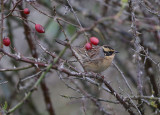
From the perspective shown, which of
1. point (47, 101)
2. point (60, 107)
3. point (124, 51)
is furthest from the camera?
point (60, 107)

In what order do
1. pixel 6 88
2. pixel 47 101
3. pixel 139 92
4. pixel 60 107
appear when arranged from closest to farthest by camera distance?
pixel 139 92 → pixel 47 101 → pixel 6 88 → pixel 60 107

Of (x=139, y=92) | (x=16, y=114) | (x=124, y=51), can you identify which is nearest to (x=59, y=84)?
(x=124, y=51)

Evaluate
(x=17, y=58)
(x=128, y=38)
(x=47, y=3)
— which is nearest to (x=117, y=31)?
(x=128, y=38)

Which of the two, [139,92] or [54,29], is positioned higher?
[139,92]

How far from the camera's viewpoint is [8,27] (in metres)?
4.85

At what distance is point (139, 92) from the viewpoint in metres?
2.94

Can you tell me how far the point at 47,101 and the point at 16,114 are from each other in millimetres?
565

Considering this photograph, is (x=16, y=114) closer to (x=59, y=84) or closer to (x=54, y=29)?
(x=54, y=29)

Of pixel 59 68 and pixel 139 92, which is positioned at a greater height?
pixel 59 68

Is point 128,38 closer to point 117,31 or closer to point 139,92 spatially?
point 117,31

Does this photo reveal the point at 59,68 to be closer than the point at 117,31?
Yes

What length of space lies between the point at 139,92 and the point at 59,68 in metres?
1.22

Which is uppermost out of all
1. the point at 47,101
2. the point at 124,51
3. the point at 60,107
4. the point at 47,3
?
the point at 47,3

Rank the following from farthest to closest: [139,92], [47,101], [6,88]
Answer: [6,88] → [47,101] → [139,92]
